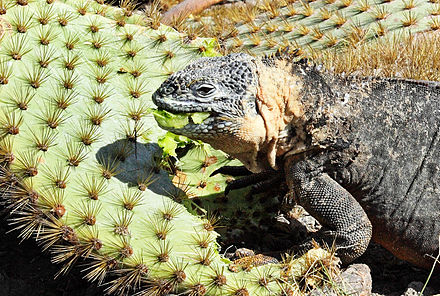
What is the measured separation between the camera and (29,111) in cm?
573

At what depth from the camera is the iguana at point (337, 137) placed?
568 cm

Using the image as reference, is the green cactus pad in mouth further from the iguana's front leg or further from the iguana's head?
the iguana's front leg

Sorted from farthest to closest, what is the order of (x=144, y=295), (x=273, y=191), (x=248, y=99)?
(x=273, y=191) < (x=248, y=99) < (x=144, y=295)

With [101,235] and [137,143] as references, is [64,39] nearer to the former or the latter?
[137,143]

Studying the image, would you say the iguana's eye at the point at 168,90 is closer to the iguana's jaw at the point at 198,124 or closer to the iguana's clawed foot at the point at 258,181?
the iguana's jaw at the point at 198,124

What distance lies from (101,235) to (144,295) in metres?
0.55

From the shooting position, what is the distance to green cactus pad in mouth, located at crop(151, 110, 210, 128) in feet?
18.4

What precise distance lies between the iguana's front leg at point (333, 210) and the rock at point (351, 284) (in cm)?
12

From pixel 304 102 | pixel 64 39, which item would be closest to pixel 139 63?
pixel 64 39

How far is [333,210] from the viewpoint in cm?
573

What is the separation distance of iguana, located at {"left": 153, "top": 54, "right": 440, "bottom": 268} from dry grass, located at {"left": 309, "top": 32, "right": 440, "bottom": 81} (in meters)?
2.02

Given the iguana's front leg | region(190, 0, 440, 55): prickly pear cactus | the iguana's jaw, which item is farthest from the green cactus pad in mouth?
region(190, 0, 440, 55): prickly pear cactus

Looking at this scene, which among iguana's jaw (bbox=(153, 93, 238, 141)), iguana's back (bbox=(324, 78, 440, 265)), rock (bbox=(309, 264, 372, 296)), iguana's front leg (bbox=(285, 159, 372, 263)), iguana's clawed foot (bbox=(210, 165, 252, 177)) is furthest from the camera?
iguana's clawed foot (bbox=(210, 165, 252, 177))

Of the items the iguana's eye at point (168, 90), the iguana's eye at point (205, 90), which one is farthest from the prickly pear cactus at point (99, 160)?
the iguana's eye at point (205, 90)
